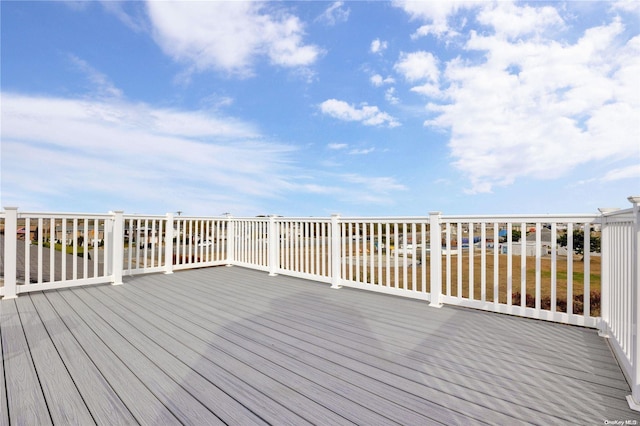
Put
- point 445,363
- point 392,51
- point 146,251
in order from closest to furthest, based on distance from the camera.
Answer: point 445,363, point 146,251, point 392,51

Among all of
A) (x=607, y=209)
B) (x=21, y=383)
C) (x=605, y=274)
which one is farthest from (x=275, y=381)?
(x=607, y=209)

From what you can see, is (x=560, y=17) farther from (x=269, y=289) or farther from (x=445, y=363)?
(x=269, y=289)

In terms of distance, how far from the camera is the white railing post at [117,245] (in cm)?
416

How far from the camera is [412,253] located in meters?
3.23

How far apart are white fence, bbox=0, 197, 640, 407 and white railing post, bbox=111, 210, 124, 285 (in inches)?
0.5

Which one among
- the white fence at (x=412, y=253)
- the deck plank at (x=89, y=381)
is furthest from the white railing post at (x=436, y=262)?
the deck plank at (x=89, y=381)

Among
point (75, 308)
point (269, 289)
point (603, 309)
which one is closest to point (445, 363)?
point (603, 309)

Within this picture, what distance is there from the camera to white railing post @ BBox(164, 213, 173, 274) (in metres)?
4.90

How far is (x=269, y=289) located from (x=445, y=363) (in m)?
2.58

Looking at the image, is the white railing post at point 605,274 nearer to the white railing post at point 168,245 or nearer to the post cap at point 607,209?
the post cap at point 607,209

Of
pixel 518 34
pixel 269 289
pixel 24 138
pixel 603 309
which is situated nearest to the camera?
pixel 603 309

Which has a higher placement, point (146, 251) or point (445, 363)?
point (146, 251)

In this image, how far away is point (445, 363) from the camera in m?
1.74

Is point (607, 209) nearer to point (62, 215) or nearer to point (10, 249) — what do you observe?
point (62, 215)
